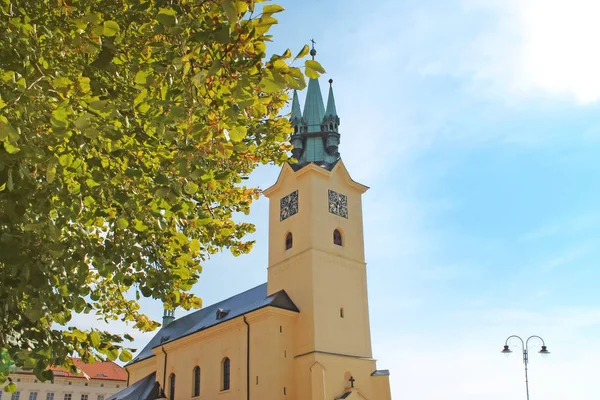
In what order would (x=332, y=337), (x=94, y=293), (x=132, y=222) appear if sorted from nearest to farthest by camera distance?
(x=132, y=222)
(x=94, y=293)
(x=332, y=337)

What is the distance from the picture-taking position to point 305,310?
1168 inches

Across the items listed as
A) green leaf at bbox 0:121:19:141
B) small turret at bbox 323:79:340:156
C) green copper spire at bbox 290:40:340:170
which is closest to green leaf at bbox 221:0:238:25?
green leaf at bbox 0:121:19:141

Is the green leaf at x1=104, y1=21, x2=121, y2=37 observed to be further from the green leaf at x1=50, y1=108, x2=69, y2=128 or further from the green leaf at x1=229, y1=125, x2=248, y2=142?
the green leaf at x1=229, y1=125, x2=248, y2=142

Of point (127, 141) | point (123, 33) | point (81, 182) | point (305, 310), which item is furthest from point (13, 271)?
point (305, 310)

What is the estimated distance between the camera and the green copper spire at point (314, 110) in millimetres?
36053

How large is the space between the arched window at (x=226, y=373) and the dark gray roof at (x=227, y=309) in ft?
7.80

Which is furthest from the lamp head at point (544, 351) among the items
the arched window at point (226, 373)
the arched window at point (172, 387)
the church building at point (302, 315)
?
the arched window at point (172, 387)

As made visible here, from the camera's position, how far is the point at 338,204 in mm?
33375

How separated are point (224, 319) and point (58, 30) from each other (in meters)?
28.4

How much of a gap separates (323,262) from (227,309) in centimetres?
842

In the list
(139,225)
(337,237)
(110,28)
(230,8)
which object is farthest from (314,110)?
(230,8)

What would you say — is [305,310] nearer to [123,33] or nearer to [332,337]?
[332,337]

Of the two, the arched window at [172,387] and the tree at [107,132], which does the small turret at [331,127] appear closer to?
the arched window at [172,387]

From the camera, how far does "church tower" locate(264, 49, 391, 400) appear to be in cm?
2848
